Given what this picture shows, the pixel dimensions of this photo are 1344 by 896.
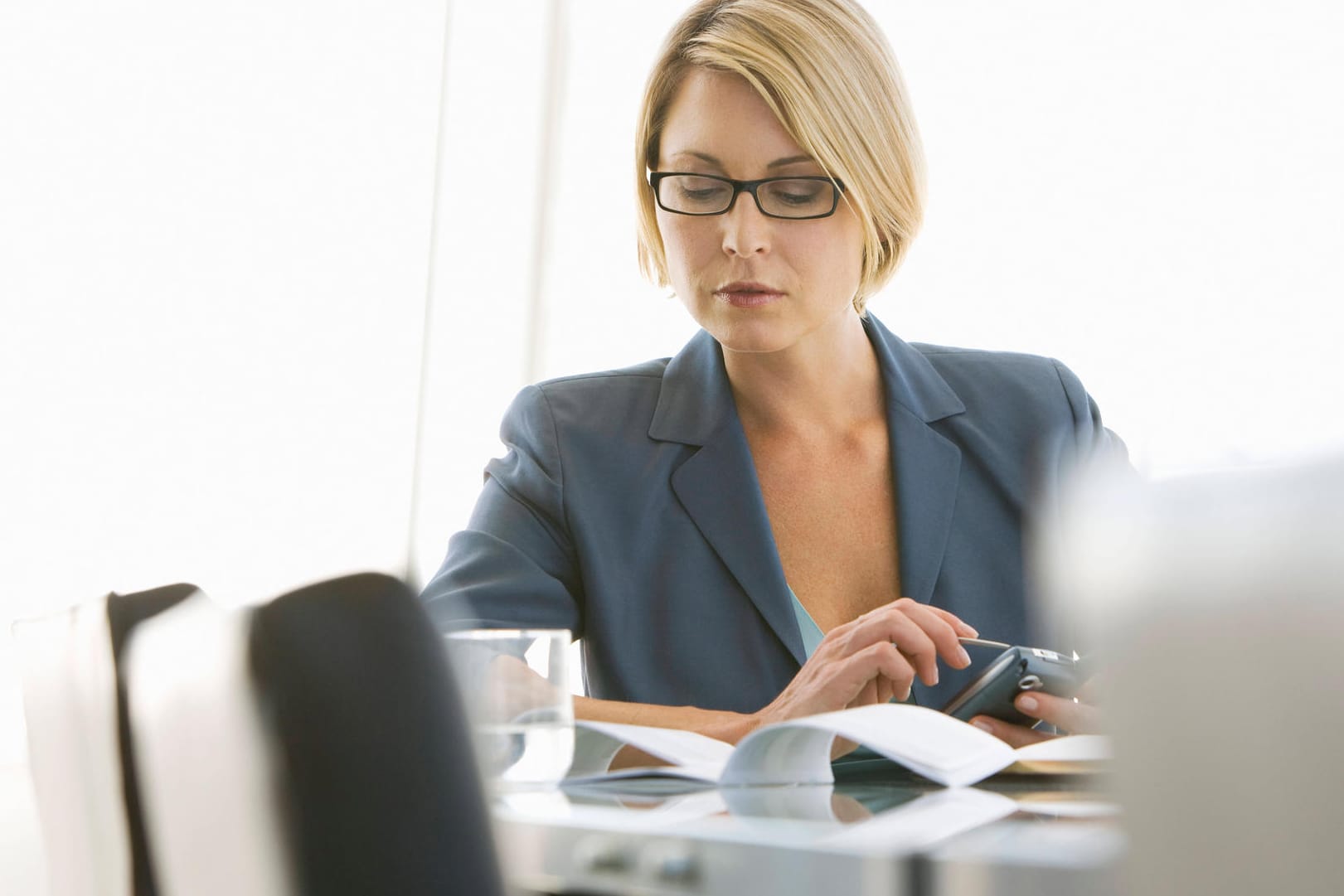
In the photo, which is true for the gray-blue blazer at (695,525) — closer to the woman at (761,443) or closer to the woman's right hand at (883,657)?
the woman at (761,443)

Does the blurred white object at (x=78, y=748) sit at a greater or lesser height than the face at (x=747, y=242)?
lesser

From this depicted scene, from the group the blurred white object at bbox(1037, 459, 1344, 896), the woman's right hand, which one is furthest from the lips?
the blurred white object at bbox(1037, 459, 1344, 896)

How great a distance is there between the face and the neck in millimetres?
121

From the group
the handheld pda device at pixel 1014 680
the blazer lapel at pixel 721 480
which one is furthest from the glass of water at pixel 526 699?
the blazer lapel at pixel 721 480

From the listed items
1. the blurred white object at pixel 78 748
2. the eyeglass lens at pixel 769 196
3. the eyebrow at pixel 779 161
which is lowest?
the blurred white object at pixel 78 748

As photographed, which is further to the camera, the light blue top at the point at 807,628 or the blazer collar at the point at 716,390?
the blazer collar at the point at 716,390

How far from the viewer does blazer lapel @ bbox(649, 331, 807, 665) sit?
163 cm

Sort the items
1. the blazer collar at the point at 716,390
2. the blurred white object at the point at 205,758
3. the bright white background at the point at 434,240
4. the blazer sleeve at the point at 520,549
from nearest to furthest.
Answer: the blurred white object at the point at 205,758 → the blazer sleeve at the point at 520,549 → the blazer collar at the point at 716,390 → the bright white background at the point at 434,240

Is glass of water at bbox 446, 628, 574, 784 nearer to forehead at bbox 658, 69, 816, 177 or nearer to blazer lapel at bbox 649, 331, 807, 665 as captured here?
blazer lapel at bbox 649, 331, 807, 665

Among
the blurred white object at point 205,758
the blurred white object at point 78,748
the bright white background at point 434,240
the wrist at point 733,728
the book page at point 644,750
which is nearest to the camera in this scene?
the blurred white object at point 205,758

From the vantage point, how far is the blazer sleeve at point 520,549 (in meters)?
1.56

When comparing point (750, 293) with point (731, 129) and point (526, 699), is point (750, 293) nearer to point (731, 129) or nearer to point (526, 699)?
point (731, 129)

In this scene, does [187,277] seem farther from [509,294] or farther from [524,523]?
[524,523]

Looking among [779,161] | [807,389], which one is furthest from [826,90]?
[807,389]
